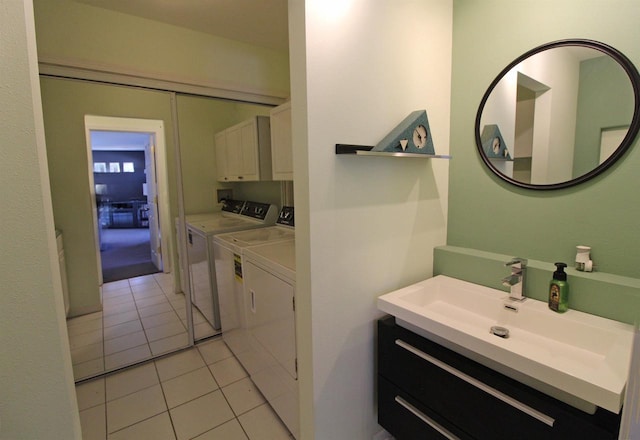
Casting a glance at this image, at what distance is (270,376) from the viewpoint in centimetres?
180

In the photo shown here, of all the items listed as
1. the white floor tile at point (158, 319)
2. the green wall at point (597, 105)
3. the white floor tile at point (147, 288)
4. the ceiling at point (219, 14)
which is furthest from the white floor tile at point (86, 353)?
the green wall at point (597, 105)

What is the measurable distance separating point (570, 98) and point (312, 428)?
6.03 feet

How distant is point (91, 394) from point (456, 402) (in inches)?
90.2

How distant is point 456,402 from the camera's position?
115cm

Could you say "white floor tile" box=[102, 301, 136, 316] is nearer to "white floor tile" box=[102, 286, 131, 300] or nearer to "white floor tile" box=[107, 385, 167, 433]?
"white floor tile" box=[102, 286, 131, 300]

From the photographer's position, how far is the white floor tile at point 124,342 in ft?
8.14

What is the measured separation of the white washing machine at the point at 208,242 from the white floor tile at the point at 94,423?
3.28 feet

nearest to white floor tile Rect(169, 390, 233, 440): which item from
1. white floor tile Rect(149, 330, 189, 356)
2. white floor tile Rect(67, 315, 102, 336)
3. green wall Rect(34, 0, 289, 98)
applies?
white floor tile Rect(149, 330, 189, 356)

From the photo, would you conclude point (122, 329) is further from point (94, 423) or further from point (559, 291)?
point (559, 291)

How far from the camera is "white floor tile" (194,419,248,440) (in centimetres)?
165

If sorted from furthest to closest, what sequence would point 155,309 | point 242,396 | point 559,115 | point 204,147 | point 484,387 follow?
point 204,147
point 155,309
point 242,396
point 559,115
point 484,387

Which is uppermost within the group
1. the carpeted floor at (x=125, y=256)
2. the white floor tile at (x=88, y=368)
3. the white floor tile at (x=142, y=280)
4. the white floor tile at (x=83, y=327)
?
the carpeted floor at (x=125, y=256)

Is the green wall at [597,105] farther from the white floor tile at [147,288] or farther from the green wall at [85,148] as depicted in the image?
the white floor tile at [147,288]

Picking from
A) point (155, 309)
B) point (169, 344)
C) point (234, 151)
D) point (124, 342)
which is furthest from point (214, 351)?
point (234, 151)
